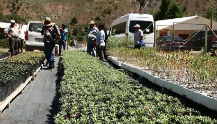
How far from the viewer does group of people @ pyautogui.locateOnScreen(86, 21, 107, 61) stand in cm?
1727

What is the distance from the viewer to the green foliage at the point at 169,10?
6669cm

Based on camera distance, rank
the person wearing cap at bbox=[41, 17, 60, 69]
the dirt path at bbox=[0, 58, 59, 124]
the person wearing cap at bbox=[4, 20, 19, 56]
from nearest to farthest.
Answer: the dirt path at bbox=[0, 58, 59, 124] → the person wearing cap at bbox=[41, 17, 60, 69] → the person wearing cap at bbox=[4, 20, 19, 56]

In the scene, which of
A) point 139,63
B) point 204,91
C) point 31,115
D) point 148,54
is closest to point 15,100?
point 31,115

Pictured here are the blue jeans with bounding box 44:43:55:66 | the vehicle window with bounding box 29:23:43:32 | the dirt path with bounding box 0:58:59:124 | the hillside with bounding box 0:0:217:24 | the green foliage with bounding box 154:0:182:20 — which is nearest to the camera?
the dirt path with bounding box 0:58:59:124

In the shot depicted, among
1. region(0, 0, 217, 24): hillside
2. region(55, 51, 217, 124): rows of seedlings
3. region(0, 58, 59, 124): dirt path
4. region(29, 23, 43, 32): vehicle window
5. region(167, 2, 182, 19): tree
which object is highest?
region(0, 0, 217, 24): hillside

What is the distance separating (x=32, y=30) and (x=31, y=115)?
14950 millimetres

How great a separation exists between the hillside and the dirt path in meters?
97.4

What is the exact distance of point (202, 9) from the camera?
90.7 m

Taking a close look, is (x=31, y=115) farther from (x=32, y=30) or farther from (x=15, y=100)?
(x=32, y=30)

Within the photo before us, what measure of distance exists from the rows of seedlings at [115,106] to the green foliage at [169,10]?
196 ft

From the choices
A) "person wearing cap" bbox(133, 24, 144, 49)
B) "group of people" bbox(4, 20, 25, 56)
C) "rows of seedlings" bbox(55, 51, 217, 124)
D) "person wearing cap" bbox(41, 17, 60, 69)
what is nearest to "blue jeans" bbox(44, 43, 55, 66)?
"person wearing cap" bbox(41, 17, 60, 69)

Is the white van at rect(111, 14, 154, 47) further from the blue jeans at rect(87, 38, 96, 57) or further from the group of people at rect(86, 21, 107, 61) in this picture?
the group of people at rect(86, 21, 107, 61)

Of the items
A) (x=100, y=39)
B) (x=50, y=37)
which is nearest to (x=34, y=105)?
(x=50, y=37)

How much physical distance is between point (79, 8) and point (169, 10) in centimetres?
5329
